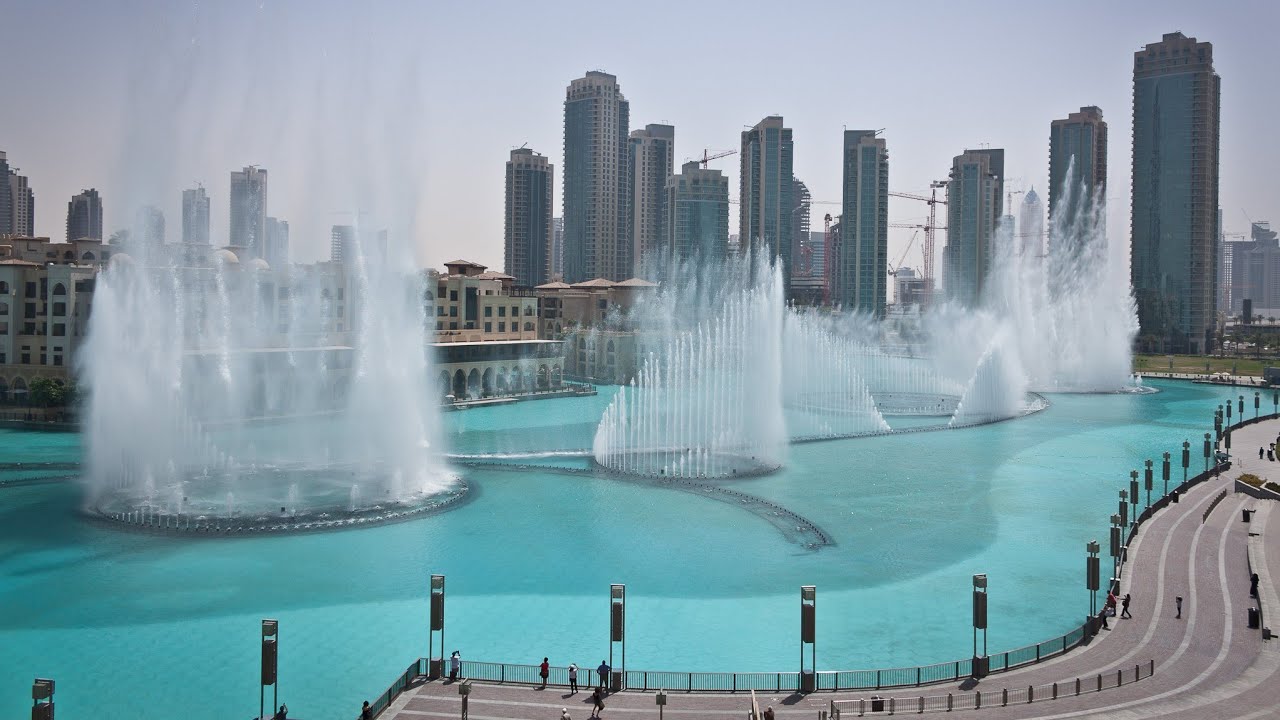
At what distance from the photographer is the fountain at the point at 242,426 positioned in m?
29.8

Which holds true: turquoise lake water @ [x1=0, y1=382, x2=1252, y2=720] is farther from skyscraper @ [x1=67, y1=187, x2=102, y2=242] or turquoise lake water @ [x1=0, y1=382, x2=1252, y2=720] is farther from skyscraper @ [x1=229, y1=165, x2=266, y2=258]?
skyscraper @ [x1=67, y1=187, x2=102, y2=242]

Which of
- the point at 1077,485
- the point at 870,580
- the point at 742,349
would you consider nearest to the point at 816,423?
the point at 742,349

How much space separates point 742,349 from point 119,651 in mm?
30741

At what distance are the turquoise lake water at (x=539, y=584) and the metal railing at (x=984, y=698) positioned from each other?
291 centimetres

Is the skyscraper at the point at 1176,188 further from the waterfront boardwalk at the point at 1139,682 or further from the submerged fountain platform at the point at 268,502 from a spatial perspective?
the submerged fountain platform at the point at 268,502

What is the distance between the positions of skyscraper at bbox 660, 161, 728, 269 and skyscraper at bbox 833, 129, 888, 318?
18.0 m

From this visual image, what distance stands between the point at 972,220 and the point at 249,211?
127 m

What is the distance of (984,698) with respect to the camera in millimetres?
15312

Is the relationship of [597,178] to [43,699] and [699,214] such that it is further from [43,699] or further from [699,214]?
[43,699]

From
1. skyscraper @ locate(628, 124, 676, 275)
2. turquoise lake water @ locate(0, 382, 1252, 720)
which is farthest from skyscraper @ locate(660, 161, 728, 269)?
turquoise lake water @ locate(0, 382, 1252, 720)

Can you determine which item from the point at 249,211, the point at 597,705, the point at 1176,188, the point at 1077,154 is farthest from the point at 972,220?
the point at 597,705

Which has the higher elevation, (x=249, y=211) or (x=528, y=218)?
(x=528, y=218)

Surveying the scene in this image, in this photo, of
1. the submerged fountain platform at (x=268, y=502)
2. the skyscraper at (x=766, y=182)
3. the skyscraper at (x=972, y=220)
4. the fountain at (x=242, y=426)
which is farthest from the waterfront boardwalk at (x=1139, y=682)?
the skyscraper at (x=972, y=220)

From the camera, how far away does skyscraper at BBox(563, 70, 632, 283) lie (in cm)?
15312
